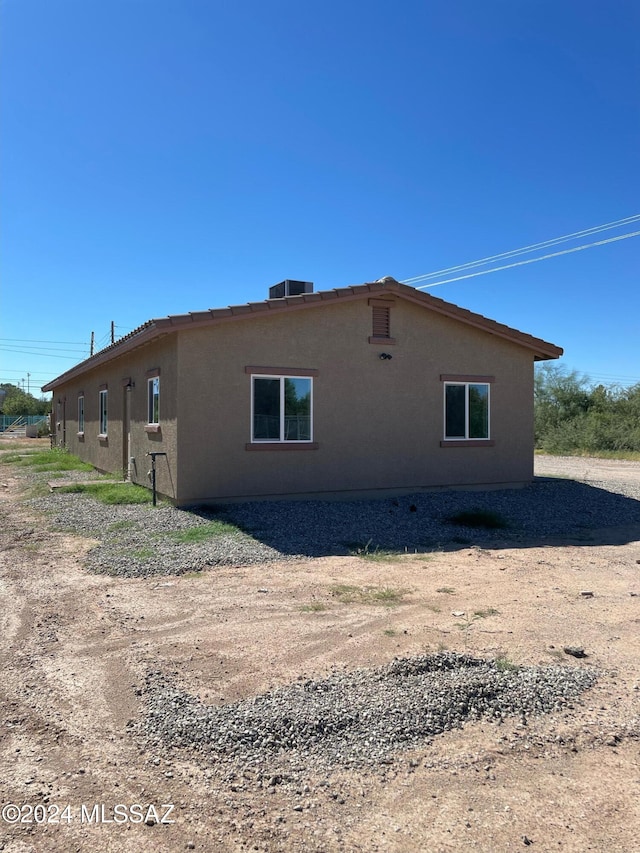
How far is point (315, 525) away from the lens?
9.91m

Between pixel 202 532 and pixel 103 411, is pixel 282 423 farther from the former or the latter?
pixel 103 411

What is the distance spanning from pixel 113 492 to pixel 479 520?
7.18m

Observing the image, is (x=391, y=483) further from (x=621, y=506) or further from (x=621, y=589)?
(x=621, y=589)

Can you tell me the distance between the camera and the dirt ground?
280 centimetres

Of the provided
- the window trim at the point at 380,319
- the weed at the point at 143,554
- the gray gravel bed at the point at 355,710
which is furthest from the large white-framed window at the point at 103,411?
the gray gravel bed at the point at 355,710

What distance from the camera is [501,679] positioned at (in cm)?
423

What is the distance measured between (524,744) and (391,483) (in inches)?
367

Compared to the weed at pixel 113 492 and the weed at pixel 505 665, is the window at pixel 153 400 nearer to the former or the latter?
the weed at pixel 113 492

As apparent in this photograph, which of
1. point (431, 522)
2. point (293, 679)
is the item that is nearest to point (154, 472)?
point (431, 522)

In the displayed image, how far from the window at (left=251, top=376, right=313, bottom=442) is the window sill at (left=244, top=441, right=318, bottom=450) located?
0.26ft

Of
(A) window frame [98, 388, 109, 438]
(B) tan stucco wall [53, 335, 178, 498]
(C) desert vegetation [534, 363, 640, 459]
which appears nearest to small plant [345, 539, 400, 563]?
(B) tan stucco wall [53, 335, 178, 498]

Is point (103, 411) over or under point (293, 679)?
over

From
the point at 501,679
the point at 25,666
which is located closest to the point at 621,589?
the point at 501,679

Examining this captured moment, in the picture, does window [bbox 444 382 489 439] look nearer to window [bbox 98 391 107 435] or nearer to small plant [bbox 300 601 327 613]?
small plant [bbox 300 601 327 613]
